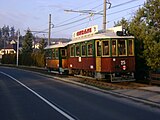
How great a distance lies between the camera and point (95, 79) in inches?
1064

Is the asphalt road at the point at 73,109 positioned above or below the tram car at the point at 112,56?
below

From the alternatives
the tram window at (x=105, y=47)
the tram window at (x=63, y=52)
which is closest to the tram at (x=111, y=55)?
the tram window at (x=105, y=47)

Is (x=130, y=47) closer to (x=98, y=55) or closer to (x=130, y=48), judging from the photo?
(x=130, y=48)

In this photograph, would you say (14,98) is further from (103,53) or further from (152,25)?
(152,25)

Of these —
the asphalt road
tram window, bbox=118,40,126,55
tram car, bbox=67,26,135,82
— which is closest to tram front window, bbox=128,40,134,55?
tram car, bbox=67,26,135,82

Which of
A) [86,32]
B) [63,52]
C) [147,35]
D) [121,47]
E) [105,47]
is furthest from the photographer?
[63,52]

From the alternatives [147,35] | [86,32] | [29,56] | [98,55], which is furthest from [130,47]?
[29,56]

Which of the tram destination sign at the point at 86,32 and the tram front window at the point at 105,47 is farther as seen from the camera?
the tram destination sign at the point at 86,32

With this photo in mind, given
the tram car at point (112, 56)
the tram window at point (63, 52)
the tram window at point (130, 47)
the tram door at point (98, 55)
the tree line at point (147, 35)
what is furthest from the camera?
the tram window at point (63, 52)

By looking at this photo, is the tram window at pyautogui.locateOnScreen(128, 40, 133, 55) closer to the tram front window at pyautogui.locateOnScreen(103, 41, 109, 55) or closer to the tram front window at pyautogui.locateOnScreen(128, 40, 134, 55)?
the tram front window at pyautogui.locateOnScreen(128, 40, 134, 55)

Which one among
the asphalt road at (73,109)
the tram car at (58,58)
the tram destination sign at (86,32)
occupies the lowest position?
the asphalt road at (73,109)

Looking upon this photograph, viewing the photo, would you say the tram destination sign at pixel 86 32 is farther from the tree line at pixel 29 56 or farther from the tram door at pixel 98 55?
the tree line at pixel 29 56

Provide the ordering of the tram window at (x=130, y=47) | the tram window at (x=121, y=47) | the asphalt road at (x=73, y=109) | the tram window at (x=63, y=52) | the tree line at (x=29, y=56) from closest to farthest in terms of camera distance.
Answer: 1. the asphalt road at (x=73, y=109)
2. the tram window at (x=121, y=47)
3. the tram window at (x=130, y=47)
4. the tram window at (x=63, y=52)
5. the tree line at (x=29, y=56)

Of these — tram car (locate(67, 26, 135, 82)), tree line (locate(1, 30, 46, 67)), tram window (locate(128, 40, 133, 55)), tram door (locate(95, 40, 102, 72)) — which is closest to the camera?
tram car (locate(67, 26, 135, 82))
